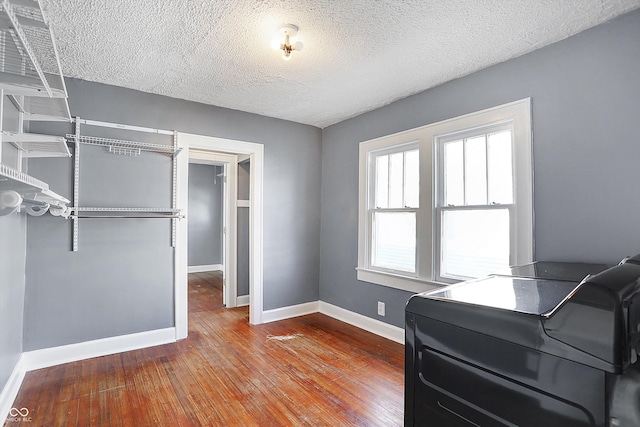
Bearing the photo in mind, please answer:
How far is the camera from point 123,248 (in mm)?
2998

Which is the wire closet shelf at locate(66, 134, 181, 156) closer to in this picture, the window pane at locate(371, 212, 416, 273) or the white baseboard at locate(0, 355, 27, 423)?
the white baseboard at locate(0, 355, 27, 423)

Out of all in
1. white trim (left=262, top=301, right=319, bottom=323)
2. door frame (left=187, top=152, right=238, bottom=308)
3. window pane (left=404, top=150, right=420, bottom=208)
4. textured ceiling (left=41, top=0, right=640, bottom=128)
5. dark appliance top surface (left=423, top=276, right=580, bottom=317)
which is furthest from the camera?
door frame (left=187, top=152, right=238, bottom=308)

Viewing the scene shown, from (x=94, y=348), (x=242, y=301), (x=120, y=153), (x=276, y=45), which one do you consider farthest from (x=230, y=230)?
(x=276, y=45)

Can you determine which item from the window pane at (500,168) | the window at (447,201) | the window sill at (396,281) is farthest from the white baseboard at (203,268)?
the window pane at (500,168)

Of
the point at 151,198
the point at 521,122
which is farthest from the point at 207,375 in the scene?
the point at 521,122

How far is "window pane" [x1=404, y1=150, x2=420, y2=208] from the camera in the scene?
316cm

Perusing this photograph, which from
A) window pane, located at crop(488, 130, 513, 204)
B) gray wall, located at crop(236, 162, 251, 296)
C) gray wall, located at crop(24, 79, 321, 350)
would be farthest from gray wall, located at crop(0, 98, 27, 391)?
window pane, located at crop(488, 130, 513, 204)

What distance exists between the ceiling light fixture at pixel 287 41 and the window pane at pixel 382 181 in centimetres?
168

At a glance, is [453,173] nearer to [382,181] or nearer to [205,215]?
[382,181]

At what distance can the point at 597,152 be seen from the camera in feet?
6.54

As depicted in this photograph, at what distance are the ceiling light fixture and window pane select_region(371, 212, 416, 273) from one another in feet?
6.12

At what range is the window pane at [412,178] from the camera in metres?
3.16

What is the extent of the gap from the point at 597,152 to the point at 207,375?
10.2 feet

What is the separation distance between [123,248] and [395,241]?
2641mm
